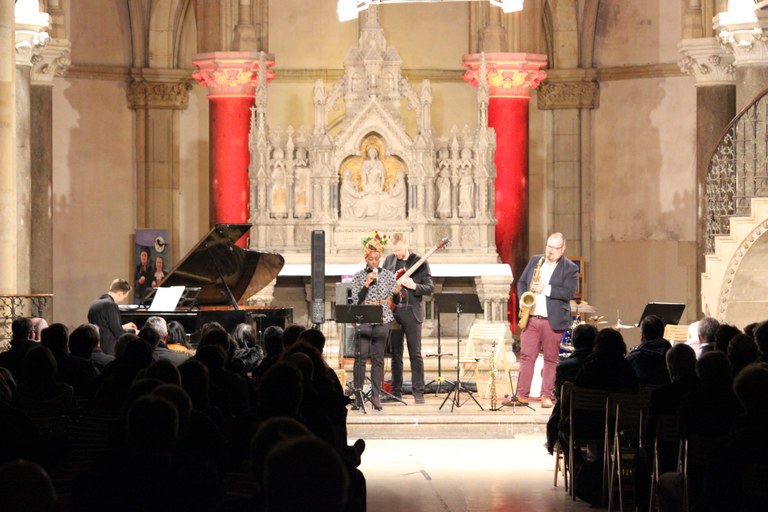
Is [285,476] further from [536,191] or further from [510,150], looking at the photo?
[536,191]

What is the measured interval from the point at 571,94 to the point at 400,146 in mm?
4696

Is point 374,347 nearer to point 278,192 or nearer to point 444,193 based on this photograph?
point 444,193

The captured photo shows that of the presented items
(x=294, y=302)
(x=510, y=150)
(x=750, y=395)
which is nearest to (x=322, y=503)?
(x=750, y=395)

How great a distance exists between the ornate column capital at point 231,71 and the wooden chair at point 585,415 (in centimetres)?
1062

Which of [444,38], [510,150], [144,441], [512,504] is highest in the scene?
[444,38]

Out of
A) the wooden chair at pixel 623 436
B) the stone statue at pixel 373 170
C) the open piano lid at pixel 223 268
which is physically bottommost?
the wooden chair at pixel 623 436

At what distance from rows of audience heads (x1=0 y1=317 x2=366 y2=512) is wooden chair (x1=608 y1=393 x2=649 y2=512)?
1.62 meters

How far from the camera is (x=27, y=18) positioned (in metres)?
15.0

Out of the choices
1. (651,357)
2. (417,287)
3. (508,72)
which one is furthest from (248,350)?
(508,72)

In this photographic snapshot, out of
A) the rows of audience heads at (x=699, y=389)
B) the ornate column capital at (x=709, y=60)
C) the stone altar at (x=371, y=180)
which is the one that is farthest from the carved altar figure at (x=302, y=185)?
the rows of audience heads at (x=699, y=389)

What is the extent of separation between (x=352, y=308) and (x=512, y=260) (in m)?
7.29

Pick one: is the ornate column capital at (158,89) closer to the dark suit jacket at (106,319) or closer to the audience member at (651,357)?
the dark suit jacket at (106,319)

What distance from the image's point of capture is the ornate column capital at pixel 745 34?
15.2m

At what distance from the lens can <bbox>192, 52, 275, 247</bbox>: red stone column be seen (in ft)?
60.5
